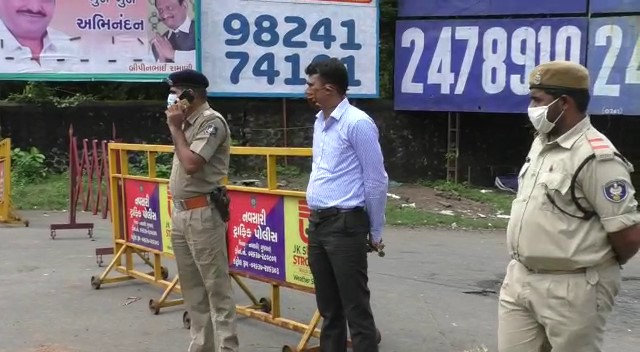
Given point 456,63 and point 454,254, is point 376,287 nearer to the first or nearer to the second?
point 454,254

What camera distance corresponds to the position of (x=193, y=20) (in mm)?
13078

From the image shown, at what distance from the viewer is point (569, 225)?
3078 mm

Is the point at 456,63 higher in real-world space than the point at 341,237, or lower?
higher

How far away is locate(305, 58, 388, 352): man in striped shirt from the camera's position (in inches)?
169

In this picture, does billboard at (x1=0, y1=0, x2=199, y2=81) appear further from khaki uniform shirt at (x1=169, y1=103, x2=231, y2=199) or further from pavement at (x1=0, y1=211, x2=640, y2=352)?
khaki uniform shirt at (x1=169, y1=103, x2=231, y2=199)

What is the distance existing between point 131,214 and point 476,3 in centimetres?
845

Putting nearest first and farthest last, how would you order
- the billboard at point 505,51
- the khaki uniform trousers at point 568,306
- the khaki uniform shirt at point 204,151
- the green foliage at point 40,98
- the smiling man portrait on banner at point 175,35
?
the khaki uniform trousers at point 568,306 → the khaki uniform shirt at point 204,151 → the billboard at point 505,51 → the smiling man portrait on banner at point 175,35 → the green foliage at point 40,98

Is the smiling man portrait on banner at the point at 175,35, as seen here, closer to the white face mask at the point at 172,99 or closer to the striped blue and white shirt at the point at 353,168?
the white face mask at the point at 172,99

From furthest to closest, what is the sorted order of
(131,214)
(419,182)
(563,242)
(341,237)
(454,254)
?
(419,182)
(454,254)
(131,214)
(341,237)
(563,242)

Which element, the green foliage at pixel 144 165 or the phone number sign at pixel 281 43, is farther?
the phone number sign at pixel 281 43

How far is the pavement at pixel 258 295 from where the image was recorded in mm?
5582

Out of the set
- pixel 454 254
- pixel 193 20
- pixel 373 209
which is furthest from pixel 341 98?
pixel 193 20

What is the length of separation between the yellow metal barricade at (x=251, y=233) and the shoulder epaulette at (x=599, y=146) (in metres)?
2.22

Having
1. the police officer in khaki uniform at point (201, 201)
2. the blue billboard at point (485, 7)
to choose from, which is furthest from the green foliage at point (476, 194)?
the police officer in khaki uniform at point (201, 201)
